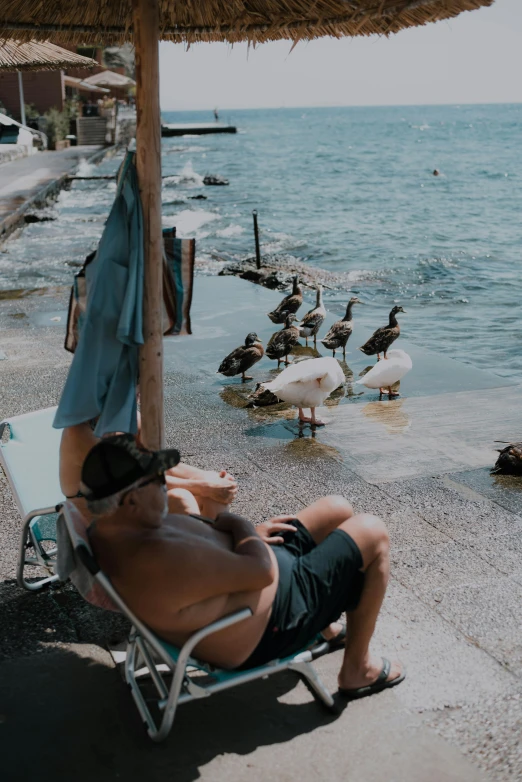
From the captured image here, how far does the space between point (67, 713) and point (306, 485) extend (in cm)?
282

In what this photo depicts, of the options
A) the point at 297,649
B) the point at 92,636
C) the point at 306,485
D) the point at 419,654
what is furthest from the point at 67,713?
the point at 306,485

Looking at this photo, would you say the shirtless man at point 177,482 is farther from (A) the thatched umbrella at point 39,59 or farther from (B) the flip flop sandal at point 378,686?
(A) the thatched umbrella at point 39,59

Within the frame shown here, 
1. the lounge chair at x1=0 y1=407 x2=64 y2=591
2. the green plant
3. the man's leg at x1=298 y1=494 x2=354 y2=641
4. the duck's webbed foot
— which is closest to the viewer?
the man's leg at x1=298 y1=494 x2=354 y2=641

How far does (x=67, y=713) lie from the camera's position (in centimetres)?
342

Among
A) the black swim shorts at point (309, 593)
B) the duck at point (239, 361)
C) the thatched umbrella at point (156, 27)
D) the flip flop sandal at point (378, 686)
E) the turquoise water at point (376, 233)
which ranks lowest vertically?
the turquoise water at point (376, 233)

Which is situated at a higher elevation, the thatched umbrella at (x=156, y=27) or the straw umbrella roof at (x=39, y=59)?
the straw umbrella roof at (x=39, y=59)

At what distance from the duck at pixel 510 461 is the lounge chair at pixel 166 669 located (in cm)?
303

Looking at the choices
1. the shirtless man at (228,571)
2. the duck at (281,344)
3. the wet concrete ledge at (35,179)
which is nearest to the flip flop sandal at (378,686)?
the shirtless man at (228,571)

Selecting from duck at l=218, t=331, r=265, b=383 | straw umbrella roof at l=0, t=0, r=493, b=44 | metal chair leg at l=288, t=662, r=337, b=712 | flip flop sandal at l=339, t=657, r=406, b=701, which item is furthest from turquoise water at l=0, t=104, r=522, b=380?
metal chair leg at l=288, t=662, r=337, b=712

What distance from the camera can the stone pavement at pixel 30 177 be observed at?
22.0m

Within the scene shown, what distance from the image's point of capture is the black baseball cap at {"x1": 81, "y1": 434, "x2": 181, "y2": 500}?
305cm

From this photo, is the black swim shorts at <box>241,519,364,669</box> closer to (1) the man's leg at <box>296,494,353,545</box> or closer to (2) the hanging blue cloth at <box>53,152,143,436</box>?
(1) the man's leg at <box>296,494,353,545</box>

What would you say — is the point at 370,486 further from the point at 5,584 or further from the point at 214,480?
the point at 5,584

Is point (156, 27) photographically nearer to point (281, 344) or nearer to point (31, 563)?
point (31, 563)
